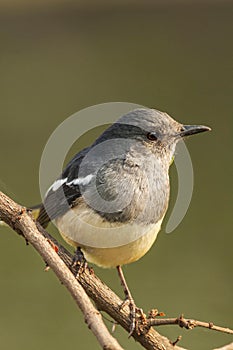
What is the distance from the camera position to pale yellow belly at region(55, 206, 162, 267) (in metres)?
1.56

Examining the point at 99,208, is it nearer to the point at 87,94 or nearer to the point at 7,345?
the point at 7,345

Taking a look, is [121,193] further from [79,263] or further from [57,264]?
[57,264]

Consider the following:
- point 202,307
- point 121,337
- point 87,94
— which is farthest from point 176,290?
point 87,94

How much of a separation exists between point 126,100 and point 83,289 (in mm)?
3227

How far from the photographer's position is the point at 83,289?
125 cm

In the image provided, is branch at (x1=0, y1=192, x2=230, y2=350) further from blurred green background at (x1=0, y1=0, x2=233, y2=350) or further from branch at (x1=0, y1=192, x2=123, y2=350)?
blurred green background at (x1=0, y1=0, x2=233, y2=350)

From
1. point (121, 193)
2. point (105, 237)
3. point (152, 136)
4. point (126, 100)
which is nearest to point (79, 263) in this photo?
point (105, 237)

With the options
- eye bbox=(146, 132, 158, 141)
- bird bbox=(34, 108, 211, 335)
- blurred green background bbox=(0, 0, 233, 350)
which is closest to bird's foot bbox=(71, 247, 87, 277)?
bird bbox=(34, 108, 211, 335)

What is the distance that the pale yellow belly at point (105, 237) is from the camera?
1.56 meters

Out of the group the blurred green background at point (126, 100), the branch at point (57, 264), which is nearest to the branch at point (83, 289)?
the branch at point (57, 264)

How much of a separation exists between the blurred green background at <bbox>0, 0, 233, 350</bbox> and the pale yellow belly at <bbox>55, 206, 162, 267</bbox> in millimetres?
1090

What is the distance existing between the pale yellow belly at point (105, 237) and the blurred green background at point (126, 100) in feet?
3.58

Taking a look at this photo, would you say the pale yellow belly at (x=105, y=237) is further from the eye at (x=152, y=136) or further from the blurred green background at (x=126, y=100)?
→ the blurred green background at (x=126, y=100)

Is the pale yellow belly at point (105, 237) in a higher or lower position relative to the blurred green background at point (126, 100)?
lower
